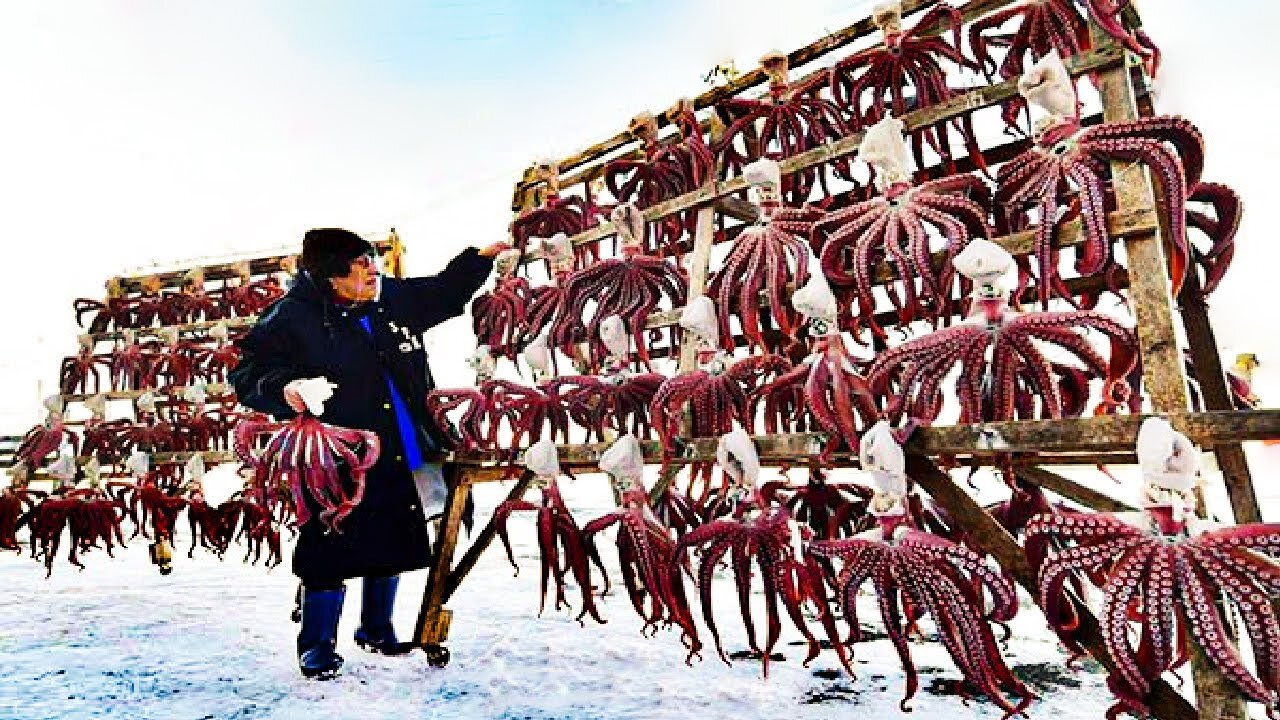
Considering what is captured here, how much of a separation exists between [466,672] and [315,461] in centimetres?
114

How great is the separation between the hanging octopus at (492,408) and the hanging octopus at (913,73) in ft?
5.41

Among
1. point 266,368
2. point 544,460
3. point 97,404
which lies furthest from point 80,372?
point 544,460

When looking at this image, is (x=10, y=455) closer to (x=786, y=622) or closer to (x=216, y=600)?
A: (x=216, y=600)

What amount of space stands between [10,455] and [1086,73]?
10000mm

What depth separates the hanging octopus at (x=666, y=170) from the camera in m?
3.15

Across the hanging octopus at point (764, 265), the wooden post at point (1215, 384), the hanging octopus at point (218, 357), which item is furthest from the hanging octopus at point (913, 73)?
the hanging octopus at point (218, 357)

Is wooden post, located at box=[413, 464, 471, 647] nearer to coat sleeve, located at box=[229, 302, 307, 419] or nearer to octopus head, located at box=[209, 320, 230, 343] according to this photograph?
coat sleeve, located at box=[229, 302, 307, 419]

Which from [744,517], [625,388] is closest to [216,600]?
[625,388]

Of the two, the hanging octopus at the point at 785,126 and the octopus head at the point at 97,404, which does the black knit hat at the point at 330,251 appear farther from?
the octopus head at the point at 97,404

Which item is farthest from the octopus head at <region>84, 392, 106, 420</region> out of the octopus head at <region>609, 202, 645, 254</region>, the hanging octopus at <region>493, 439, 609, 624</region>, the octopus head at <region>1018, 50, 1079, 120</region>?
the octopus head at <region>1018, 50, 1079, 120</region>

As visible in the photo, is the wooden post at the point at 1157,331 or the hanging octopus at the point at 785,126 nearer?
the wooden post at the point at 1157,331

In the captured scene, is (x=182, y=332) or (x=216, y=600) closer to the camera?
(x=216, y=600)

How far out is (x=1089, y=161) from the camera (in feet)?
6.39

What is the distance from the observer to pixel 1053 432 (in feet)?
6.36
